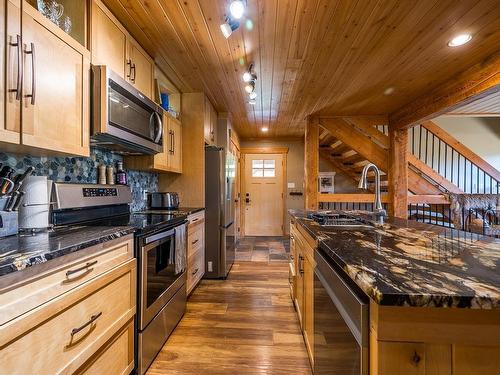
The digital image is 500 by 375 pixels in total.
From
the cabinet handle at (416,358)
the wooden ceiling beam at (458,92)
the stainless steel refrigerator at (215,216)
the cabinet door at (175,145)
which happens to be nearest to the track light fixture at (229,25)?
the cabinet door at (175,145)

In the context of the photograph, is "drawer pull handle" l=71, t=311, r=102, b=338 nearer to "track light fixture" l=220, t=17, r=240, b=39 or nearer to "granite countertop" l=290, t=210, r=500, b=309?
"granite countertop" l=290, t=210, r=500, b=309

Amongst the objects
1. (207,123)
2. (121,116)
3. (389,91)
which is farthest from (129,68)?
(389,91)

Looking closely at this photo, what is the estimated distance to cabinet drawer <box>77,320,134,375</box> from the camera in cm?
120

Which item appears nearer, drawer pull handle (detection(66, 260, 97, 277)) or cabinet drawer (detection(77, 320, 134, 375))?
drawer pull handle (detection(66, 260, 97, 277))

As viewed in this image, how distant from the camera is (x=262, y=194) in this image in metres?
6.31

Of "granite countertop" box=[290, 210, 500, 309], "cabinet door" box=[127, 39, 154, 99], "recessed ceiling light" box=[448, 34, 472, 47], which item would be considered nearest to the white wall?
"recessed ceiling light" box=[448, 34, 472, 47]

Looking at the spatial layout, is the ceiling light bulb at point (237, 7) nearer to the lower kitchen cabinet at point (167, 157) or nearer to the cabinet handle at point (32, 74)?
the cabinet handle at point (32, 74)

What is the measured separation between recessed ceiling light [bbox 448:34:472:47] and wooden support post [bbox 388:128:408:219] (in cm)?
192

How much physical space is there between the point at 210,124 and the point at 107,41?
75.2 inches

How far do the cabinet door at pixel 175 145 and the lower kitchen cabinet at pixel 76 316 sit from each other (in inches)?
59.7

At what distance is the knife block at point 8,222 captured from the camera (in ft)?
3.90

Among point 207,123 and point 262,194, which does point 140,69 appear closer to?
point 207,123

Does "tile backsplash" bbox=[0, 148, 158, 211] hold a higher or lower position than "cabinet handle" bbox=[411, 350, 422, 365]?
higher

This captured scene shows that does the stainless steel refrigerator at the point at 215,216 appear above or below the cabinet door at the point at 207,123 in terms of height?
below
